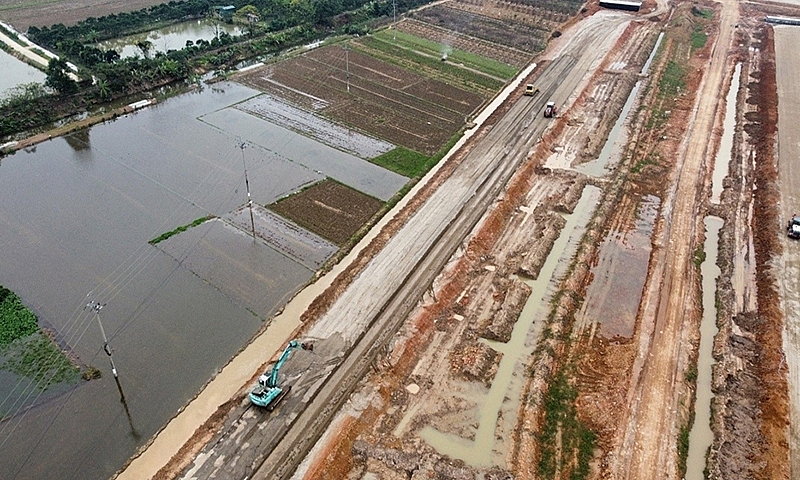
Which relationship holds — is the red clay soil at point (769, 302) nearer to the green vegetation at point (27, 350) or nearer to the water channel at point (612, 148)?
the water channel at point (612, 148)

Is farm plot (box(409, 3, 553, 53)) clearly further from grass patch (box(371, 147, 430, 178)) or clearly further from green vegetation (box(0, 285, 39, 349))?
green vegetation (box(0, 285, 39, 349))

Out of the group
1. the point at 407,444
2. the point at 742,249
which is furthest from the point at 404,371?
the point at 742,249

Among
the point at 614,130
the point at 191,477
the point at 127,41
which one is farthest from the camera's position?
the point at 127,41

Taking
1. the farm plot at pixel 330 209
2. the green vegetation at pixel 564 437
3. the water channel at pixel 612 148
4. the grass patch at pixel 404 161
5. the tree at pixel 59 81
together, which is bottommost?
the green vegetation at pixel 564 437

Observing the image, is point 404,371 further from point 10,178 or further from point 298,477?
point 10,178

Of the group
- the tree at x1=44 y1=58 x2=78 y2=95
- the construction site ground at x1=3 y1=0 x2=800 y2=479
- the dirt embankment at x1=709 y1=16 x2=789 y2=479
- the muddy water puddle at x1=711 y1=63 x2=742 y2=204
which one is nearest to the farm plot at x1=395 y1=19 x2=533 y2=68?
the construction site ground at x1=3 y1=0 x2=800 y2=479

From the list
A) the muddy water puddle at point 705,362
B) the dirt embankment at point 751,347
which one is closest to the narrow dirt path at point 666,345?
the muddy water puddle at point 705,362

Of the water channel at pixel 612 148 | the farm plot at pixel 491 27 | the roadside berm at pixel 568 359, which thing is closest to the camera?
the roadside berm at pixel 568 359

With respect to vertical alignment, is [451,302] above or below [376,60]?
below
